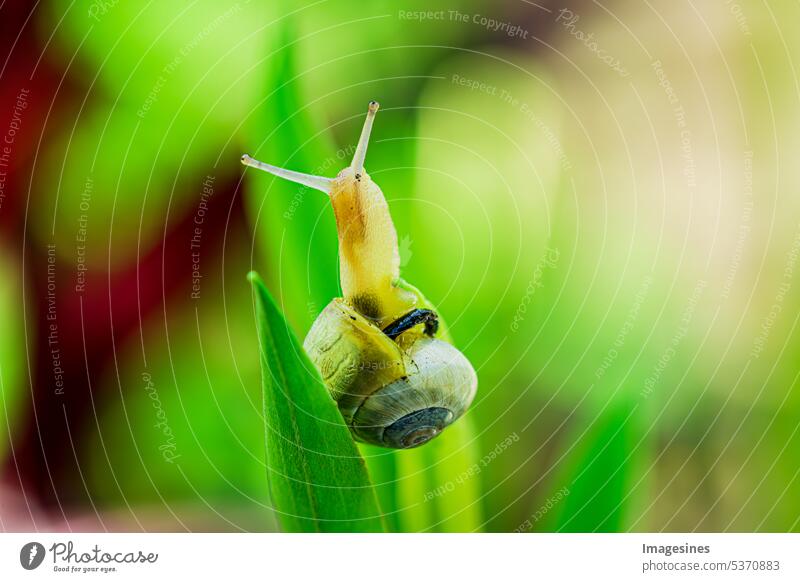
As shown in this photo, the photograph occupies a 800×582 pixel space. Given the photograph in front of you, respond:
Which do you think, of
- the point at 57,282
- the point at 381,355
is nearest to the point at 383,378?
the point at 381,355

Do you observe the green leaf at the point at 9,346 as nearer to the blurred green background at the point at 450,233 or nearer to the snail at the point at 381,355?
the blurred green background at the point at 450,233

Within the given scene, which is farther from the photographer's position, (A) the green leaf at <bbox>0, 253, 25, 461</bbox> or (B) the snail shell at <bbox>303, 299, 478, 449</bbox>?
(A) the green leaf at <bbox>0, 253, 25, 461</bbox>

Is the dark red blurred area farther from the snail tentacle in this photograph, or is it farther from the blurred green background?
the snail tentacle

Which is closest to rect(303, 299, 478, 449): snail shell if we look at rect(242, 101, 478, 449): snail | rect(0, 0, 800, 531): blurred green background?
rect(242, 101, 478, 449): snail

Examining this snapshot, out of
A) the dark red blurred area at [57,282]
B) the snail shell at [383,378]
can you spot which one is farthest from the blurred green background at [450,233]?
the snail shell at [383,378]

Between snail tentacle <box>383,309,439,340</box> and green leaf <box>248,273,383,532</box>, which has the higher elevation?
snail tentacle <box>383,309,439,340</box>

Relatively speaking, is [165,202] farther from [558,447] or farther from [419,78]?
[558,447]
